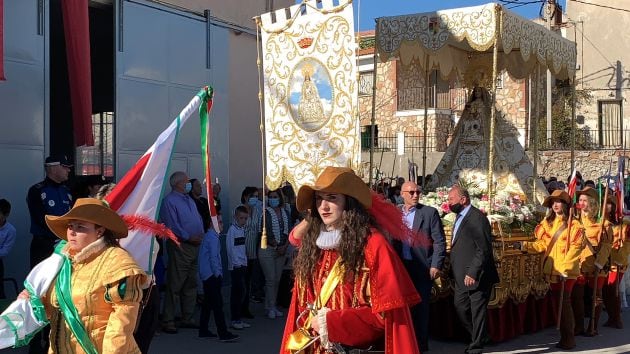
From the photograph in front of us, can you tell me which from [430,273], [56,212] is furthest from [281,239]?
[56,212]

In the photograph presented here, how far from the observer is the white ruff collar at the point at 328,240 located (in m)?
3.93

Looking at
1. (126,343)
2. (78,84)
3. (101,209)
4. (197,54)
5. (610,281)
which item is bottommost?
(610,281)

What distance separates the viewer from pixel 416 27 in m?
9.28

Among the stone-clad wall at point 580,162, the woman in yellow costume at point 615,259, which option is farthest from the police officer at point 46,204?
the stone-clad wall at point 580,162

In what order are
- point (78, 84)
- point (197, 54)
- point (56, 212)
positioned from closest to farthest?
point (56, 212)
point (78, 84)
point (197, 54)

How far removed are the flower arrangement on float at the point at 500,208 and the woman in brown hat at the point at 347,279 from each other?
4713mm

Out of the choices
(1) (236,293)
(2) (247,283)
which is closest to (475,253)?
(1) (236,293)

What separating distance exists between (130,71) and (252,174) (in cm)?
294

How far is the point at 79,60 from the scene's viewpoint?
Answer: 28.7 feet

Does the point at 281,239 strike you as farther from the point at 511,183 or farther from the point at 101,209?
the point at 101,209

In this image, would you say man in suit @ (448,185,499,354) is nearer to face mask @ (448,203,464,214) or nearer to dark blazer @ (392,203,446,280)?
face mask @ (448,203,464,214)

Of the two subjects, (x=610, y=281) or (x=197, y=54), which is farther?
(x=197, y=54)

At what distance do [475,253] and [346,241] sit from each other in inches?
156

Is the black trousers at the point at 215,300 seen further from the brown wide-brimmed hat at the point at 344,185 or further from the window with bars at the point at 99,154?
the window with bars at the point at 99,154
